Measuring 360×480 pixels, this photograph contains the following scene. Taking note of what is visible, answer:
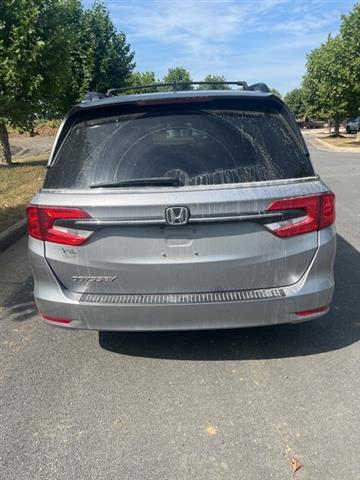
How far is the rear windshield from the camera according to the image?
3189mm

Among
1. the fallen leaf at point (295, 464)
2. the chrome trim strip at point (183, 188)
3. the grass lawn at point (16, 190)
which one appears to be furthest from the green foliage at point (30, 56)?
the fallen leaf at point (295, 464)

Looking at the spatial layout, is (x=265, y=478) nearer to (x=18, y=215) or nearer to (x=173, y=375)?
(x=173, y=375)

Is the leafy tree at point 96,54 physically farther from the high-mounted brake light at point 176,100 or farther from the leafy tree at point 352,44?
the high-mounted brake light at point 176,100

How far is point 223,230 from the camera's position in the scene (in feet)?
10.0

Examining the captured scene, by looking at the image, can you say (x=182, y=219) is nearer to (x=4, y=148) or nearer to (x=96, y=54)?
(x=4, y=148)

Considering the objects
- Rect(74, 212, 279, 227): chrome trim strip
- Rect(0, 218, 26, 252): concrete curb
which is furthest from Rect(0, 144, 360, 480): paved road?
Rect(0, 218, 26, 252): concrete curb

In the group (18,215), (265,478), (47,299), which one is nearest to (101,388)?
(47,299)

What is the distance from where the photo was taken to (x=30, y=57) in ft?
42.5

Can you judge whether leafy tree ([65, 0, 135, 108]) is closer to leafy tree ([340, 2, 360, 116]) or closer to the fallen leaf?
leafy tree ([340, 2, 360, 116])

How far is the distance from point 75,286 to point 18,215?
5.57m

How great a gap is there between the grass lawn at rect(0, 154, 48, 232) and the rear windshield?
4.62 m

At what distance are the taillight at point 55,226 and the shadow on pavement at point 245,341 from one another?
1072mm

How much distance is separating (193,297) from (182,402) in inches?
25.2

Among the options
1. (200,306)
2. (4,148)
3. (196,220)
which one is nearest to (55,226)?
(196,220)
